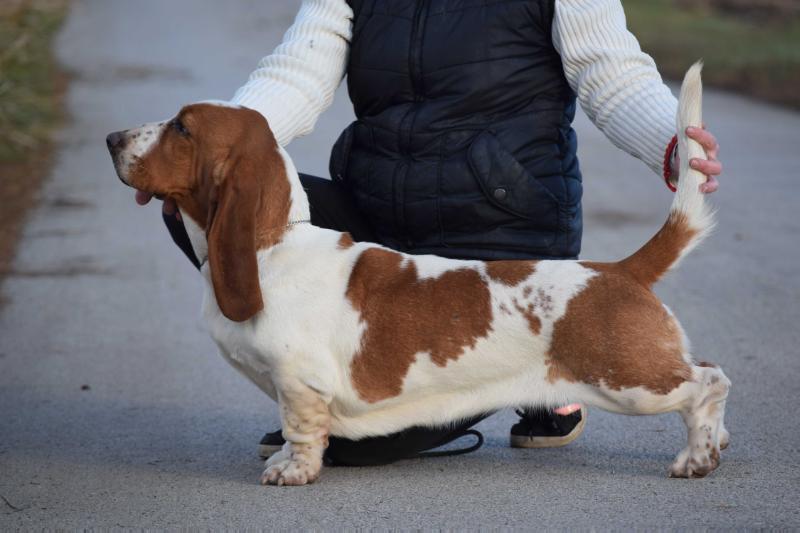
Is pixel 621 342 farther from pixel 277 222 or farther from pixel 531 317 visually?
pixel 277 222

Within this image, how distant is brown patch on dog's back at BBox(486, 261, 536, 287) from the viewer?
377cm

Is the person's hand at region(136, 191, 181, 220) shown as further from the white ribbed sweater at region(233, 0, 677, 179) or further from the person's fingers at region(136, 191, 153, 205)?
the white ribbed sweater at region(233, 0, 677, 179)

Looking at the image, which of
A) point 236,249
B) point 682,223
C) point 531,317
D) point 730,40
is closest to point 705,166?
point 682,223

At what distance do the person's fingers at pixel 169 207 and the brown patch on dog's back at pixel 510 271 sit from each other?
3.46 feet

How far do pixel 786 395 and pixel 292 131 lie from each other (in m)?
2.23

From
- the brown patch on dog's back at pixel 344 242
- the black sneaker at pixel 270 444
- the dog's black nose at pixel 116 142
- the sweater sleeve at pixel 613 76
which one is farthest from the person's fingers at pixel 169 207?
the sweater sleeve at pixel 613 76

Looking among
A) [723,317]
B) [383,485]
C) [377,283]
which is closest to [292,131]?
[377,283]

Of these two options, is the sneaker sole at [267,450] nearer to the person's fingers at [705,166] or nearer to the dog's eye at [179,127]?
the dog's eye at [179,127]

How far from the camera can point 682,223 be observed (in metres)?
3.73

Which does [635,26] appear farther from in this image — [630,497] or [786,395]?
[630,497]

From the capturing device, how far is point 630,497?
3.68 metres

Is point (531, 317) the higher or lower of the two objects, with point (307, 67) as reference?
lower

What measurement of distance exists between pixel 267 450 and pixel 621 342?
1367mm

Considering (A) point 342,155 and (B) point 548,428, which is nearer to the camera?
(B) point 548,428
